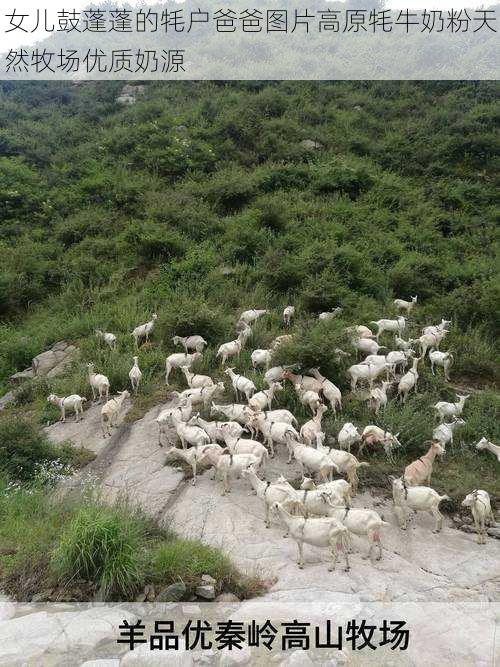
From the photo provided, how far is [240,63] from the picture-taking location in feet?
106

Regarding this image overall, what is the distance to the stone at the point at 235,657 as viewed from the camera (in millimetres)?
4594

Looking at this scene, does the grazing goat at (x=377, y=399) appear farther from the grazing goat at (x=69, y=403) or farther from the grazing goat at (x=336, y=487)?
the grazing goat at (x=69, y=403)

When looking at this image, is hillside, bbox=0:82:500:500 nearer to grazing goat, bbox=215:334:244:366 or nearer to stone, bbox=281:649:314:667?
grazing goat, bbox=215:334:244:366

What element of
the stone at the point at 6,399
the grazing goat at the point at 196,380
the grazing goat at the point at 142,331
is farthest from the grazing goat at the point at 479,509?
the stone at the point at 6,399

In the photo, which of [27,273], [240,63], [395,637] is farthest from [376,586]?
[240,63]

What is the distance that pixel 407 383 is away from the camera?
10312 millimetres

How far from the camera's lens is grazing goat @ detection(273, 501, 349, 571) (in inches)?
235

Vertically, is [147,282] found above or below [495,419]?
above

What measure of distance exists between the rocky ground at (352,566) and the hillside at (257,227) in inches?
48.1

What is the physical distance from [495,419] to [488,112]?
18.4m

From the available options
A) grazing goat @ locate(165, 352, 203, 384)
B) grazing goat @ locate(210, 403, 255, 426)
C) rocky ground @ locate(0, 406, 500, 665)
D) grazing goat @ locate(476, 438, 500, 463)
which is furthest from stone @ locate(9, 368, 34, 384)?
grazing goat @ locate(476, 438, 500, 463)

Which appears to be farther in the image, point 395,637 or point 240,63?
point 240,63

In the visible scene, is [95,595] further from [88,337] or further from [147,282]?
[147,282]

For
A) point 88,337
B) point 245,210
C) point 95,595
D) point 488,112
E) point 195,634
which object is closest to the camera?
point 195,634
